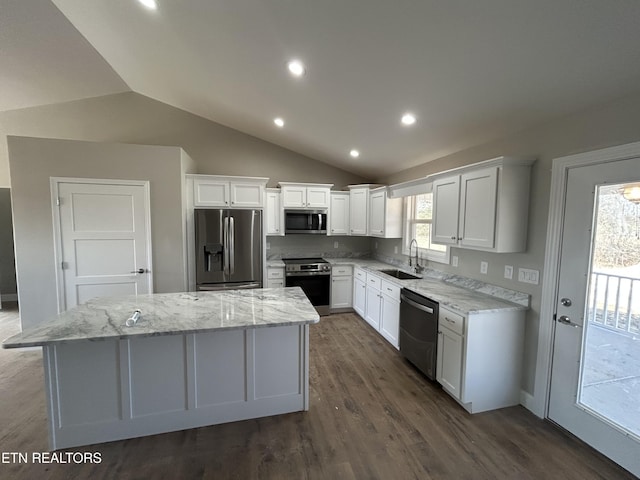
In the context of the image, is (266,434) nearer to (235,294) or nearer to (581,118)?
(235,294)

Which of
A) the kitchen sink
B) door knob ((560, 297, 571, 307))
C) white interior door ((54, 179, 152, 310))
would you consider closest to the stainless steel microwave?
the kitchen sink

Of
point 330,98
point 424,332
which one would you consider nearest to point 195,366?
point 424,332

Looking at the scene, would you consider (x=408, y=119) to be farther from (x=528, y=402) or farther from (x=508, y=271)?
(x=528, y=402)

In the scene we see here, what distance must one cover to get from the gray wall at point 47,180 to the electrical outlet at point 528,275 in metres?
4.06

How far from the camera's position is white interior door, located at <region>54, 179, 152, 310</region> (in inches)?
133

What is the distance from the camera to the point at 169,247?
3686 millimetres

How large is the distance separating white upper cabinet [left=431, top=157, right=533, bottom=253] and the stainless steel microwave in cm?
243

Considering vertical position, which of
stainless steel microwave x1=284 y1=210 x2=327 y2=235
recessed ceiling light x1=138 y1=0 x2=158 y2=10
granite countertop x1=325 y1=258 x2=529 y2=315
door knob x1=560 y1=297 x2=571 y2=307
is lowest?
granite countertop x1=325 y1=258 x2=529 y2=315

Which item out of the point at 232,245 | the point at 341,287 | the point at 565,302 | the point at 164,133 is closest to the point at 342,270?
the point at 341,287

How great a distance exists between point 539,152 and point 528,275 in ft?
3.45

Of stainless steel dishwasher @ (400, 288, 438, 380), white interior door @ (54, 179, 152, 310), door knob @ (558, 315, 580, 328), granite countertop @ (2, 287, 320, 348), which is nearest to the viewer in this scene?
granite countertop @ (2, 287, 320, 348)

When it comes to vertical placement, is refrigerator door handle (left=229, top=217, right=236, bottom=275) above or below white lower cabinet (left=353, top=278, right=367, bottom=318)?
above

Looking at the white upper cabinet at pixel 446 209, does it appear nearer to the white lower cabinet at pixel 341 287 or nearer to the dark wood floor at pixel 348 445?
the dark wood floor at pixel 348 445

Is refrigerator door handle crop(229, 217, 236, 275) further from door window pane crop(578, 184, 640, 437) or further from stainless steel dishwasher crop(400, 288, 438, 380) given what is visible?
door window pane crop(578, 184, 640, 437)
